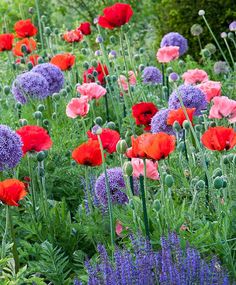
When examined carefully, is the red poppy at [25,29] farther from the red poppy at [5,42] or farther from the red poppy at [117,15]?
the red poppy at [117,15]

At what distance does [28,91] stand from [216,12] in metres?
2.70

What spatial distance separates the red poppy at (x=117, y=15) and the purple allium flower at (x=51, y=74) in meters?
0.62

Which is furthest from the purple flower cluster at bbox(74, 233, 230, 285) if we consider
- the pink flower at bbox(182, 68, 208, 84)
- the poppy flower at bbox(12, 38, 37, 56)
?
the poppy flower at bbox(12, 38, 37, 56)

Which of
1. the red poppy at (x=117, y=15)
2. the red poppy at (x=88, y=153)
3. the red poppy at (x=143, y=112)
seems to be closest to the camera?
the red poppy at (x=88, y=153)

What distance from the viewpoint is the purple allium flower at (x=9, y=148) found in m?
2.45

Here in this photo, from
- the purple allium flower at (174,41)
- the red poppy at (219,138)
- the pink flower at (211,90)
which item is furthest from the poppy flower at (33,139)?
the purple allium flower at (174,41)

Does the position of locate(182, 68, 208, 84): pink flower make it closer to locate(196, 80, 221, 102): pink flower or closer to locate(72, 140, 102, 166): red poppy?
locate(196, 80, 221, 102): pink flower

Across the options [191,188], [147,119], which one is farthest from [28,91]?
[191,188]

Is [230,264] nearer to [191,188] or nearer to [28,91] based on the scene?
[191,188]

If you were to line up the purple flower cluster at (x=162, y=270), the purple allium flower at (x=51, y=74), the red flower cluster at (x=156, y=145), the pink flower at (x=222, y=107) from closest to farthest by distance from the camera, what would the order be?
the purple flower cluster at (x=162, y=270) < the red flower cluster at (x=156, y=145) < the pink flower at (x=222, y=107) < the purple allium flower at (x=51, y=74)

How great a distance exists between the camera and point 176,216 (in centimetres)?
235

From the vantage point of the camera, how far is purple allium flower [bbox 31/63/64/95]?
3.98 metres

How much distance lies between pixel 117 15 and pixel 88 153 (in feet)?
3.92

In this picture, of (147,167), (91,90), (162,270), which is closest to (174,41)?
(91,90)
